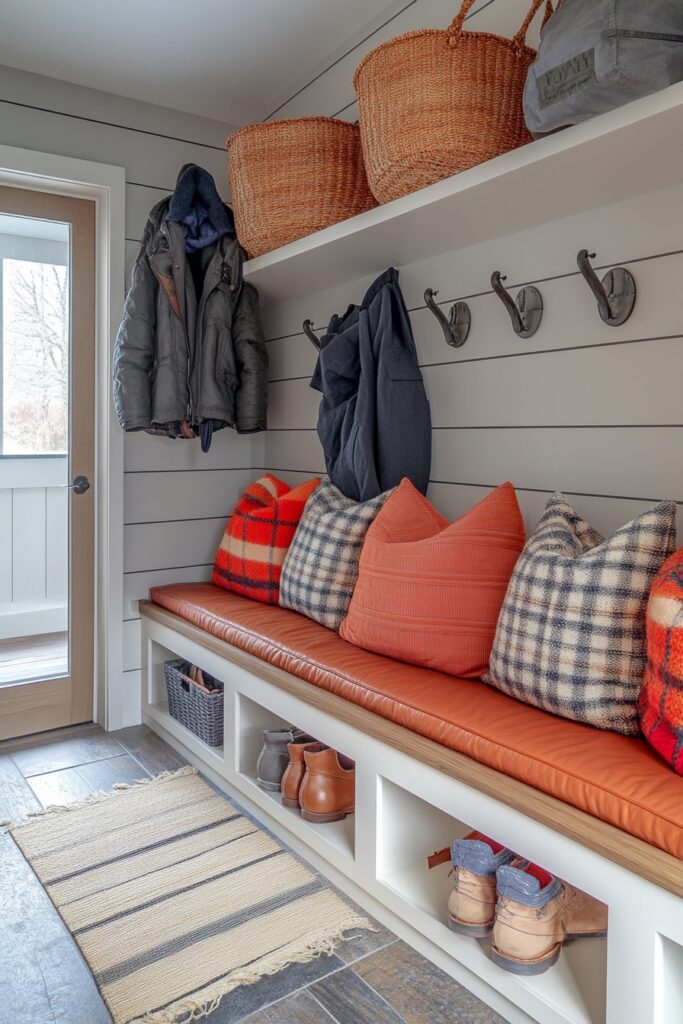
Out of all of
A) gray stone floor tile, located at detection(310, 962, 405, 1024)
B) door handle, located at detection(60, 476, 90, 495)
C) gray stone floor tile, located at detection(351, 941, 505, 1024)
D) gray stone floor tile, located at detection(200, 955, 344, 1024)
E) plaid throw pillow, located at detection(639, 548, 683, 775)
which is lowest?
gray stone floor tile, located at detection(200, 955, 344, 1024)

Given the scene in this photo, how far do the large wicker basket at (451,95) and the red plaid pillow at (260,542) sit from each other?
1158 mm

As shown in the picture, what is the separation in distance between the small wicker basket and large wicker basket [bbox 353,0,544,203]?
1620 millimetres

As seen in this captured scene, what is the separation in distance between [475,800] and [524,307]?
1.17 metres

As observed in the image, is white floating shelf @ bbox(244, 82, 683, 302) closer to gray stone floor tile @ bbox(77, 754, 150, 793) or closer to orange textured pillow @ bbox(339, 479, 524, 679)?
orange textured pillow @ bbox(339, 479, 524, 679)

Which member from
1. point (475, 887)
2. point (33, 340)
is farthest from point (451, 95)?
point (33, 340)

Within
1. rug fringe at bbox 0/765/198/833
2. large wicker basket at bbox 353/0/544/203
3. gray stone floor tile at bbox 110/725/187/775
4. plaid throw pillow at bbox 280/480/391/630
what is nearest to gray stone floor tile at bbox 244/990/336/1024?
plaid throw pillow at bbox 280/480/391/630

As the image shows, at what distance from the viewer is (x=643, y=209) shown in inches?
65.0

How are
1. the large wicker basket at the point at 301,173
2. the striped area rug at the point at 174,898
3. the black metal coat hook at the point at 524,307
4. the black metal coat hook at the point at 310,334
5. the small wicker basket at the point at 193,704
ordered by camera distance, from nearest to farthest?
the striped area rug at the point at 174,898 → the black metal coat hook at the point at 524,307 → the large wicker basket at the point at 301,173 → the small wicker basket at the point at 193,704 → the black metal coat hook at the point at 310,334

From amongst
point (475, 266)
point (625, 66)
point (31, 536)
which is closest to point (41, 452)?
point (31, 536)

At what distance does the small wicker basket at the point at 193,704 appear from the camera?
238 cm

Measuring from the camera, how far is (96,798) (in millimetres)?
2279

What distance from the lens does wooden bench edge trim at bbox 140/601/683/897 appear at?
110 centimetres

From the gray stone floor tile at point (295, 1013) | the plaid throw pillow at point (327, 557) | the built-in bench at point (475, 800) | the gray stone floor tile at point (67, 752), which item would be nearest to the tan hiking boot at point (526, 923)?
the built-in bench at point (475, 800)

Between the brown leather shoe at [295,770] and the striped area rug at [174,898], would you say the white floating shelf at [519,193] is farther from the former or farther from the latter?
the striped area rug at [174,898]
